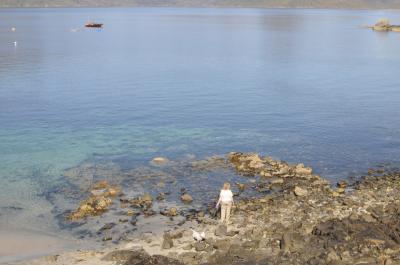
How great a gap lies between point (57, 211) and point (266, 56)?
97.9m

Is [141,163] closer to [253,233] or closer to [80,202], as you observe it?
[80,202]

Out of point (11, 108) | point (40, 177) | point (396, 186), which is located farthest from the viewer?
point (11, 108)

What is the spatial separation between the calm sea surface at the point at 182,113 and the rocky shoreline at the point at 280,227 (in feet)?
→ 14.8

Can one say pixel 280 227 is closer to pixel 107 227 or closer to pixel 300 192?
pixel 300 192

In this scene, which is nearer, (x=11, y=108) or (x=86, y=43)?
(x=11, y=108)

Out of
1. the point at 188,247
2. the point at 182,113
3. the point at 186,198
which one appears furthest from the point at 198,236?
the point at 182,113

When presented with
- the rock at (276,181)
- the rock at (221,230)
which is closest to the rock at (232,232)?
the rock at (221,230)

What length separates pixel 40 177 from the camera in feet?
148

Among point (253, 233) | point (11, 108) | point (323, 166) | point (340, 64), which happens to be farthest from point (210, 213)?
point (340, 64)

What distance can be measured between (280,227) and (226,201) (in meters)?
4.06

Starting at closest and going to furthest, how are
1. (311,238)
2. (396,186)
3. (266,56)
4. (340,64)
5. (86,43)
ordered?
(311,238)
(396,186)
(340,64)
(266,56)
(86,43)

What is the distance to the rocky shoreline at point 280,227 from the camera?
1139 inches

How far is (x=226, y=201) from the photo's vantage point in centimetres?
3441

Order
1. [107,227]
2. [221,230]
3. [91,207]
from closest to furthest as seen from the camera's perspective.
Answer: [221,230]
[107,227]
[91,207]
